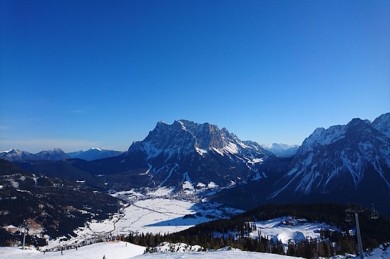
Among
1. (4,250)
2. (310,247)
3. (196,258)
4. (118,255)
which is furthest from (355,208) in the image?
(310,247)

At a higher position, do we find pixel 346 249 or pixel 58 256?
pixel 58 256

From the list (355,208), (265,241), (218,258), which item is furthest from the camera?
(265,241)

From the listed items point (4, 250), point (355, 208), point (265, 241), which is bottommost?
point (265, 241)

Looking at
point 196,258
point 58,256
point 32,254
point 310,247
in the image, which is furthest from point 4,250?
point 310,247

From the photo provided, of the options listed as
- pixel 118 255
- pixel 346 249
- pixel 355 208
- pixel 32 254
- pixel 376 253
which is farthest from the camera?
pixel 346 249

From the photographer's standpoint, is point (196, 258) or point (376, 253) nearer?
point (196, 258)

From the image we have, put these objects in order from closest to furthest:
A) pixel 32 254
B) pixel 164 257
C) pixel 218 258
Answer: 1. pixel 218 258
2. pixel 164 257
3. pixel 32 254

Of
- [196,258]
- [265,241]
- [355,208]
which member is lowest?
[265,241]

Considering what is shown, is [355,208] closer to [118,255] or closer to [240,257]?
[240,257]

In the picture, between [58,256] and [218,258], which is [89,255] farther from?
[218,258]
